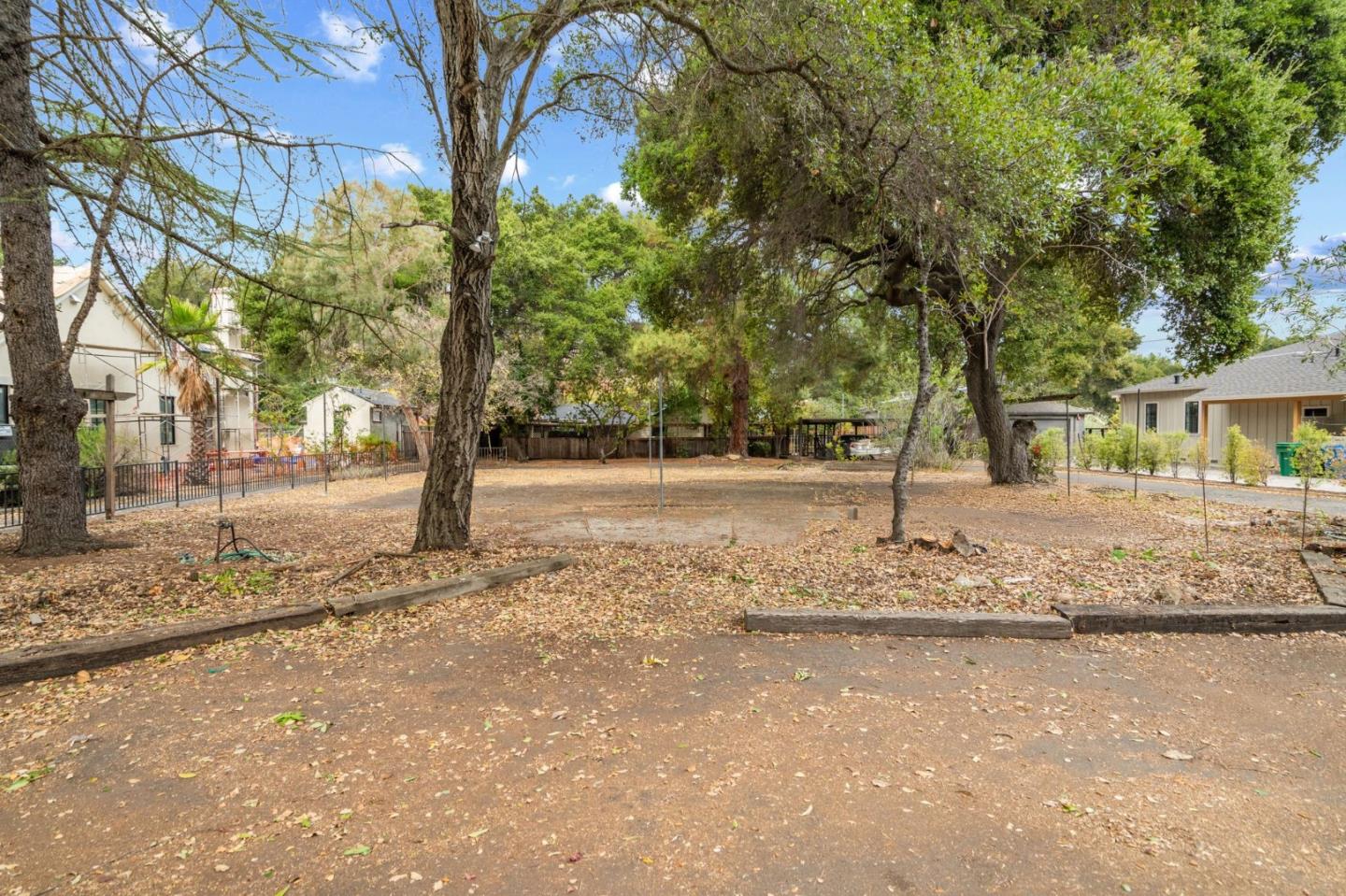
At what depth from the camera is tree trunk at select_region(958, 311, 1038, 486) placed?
1307cm

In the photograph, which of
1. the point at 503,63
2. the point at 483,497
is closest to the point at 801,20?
the point at 503,63

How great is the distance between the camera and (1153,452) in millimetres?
18094

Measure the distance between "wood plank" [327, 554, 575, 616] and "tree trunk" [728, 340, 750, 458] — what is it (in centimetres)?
1915

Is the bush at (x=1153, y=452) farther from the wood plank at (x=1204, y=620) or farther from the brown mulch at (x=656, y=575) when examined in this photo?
the wood plank at (x=1204, y=620)

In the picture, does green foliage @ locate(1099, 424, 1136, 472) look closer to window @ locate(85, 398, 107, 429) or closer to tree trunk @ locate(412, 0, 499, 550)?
tree trunk @ locate(412, 0, 499, 550)

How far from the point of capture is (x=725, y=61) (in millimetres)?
5828

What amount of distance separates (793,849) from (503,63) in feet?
22.5

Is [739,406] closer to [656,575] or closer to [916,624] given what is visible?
[656,575]

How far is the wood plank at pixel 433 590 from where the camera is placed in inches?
184

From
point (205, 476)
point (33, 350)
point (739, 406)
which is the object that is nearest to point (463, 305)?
point (33, 350)

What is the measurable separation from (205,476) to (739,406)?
17.1 metres

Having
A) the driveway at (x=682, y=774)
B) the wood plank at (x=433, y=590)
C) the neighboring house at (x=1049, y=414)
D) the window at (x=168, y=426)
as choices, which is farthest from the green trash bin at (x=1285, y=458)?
the window at (x=168, y=426)

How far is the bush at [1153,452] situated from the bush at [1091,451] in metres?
1.88

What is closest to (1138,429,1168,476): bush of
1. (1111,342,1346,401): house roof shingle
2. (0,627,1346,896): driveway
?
(1111,342,1346,401): house roof shingle
